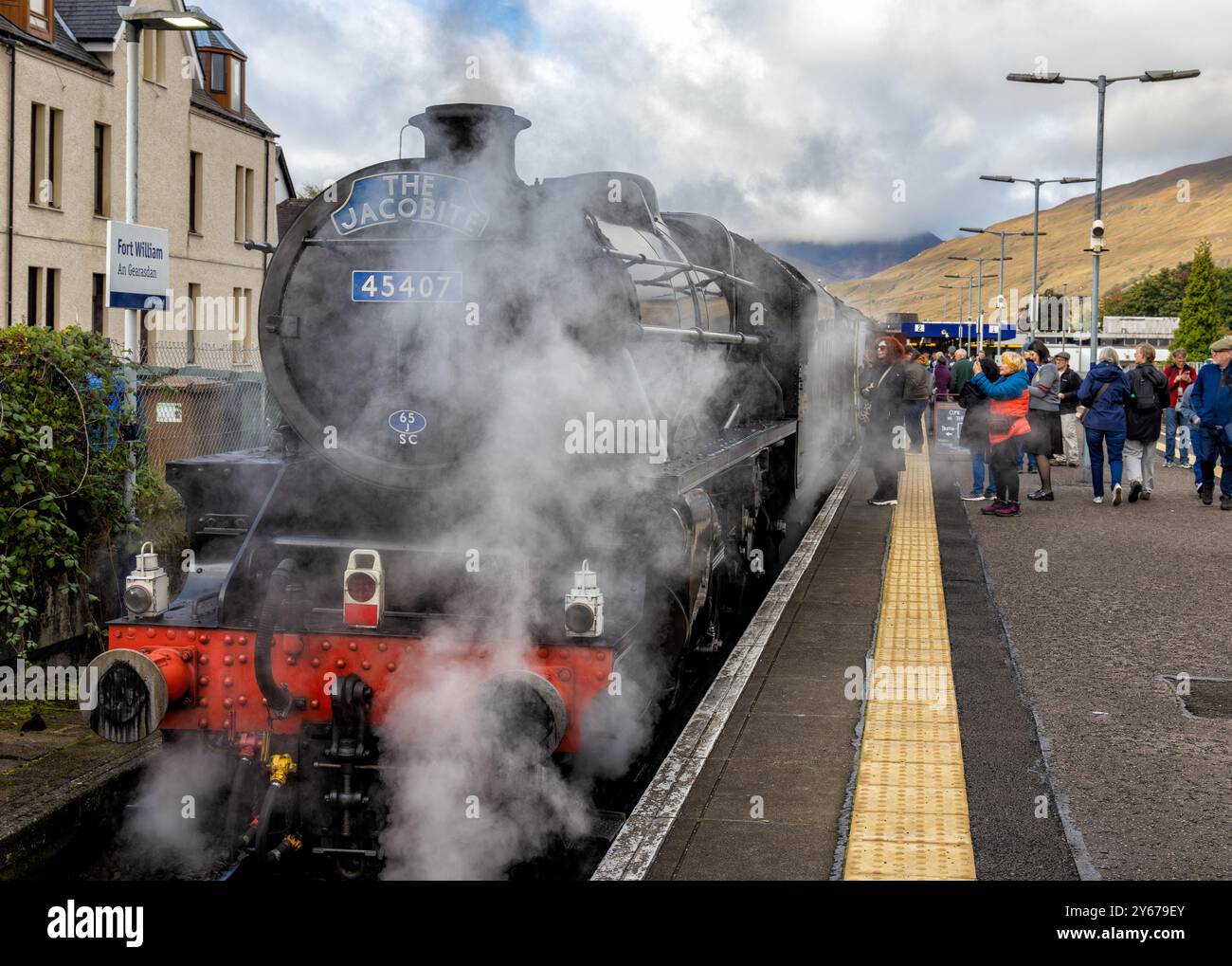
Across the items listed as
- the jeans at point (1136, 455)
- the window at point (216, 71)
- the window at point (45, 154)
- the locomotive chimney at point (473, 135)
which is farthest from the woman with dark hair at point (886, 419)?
the window at point (216, 71)

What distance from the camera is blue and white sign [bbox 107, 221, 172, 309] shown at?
25.6 ft

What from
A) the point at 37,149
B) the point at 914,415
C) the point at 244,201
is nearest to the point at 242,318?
the point at 244,201

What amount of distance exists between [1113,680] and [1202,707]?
0.51 m

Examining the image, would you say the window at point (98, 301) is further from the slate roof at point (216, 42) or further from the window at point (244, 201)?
the slate roof at point (216, 42)

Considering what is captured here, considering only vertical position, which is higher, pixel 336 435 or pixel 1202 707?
pixel 336 435

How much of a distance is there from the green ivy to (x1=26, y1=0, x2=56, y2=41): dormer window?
1449 cm

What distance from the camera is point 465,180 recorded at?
4844mm

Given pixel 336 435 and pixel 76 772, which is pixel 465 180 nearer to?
pixel 336 435

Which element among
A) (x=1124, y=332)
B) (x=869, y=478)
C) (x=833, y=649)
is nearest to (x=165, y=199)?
(x=869, y=478)

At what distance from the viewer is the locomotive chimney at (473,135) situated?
4.92m

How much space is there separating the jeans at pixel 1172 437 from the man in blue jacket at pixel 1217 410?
5118 millimetres

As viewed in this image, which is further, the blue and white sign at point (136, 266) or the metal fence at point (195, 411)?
the metal fence at point (195, 411)

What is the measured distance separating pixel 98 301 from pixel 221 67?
6146 mm

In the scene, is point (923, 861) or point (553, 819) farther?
point (553, 819)
